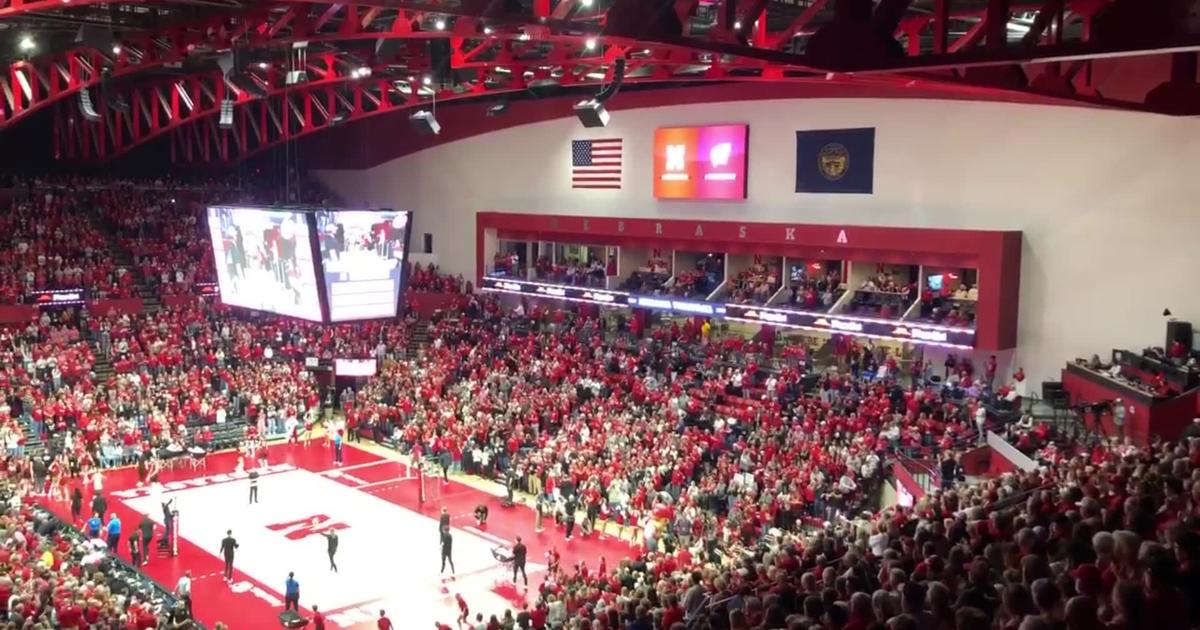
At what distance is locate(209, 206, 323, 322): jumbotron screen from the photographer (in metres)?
26.4

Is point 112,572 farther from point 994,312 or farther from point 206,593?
point 994,312

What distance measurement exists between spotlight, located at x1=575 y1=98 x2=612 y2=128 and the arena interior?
70 millimetres

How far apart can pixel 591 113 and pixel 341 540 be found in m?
10.8

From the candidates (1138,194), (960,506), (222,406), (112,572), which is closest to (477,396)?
(222,406)

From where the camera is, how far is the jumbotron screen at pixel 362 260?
26.2 m

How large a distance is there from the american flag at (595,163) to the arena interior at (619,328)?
0.17 meters

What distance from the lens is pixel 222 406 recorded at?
31688 mm

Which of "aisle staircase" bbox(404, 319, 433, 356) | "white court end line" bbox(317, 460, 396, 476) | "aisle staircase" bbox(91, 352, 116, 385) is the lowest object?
"white court end line" bbox(317, 460, 396, 476)

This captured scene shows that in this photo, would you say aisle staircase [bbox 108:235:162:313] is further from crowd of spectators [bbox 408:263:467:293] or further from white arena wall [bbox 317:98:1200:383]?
white arena wall [bbox 317:98:1200:383]

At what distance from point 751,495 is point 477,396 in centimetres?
1155

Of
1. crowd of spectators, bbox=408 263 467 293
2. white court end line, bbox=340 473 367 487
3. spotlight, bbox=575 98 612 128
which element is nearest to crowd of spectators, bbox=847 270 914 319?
spotlight, bbox=575 98 612 128

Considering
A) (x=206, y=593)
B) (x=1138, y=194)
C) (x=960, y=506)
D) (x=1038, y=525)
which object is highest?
(x=1138, y=194)

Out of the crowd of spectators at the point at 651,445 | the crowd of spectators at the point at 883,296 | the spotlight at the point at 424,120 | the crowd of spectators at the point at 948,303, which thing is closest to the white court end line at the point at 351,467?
the crowd of spectators at the point at 651,445

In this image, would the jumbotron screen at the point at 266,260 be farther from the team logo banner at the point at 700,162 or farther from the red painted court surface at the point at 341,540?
the team logo banner at the point at 700,162
